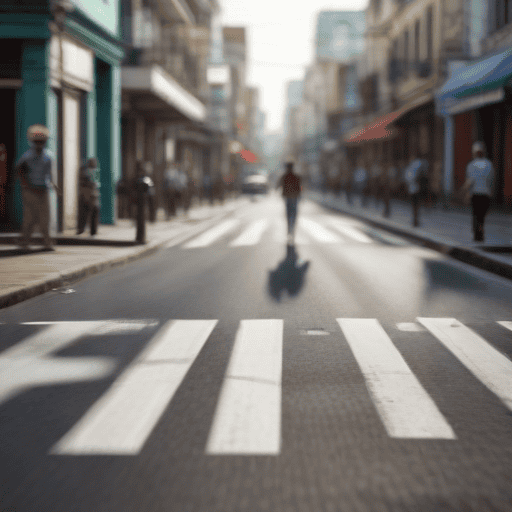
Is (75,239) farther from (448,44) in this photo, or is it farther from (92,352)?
(448,44)

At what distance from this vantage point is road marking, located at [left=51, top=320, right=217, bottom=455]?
374cm

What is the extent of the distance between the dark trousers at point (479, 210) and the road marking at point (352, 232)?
2.69m

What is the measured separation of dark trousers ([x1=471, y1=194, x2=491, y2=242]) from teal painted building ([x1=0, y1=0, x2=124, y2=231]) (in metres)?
8.34

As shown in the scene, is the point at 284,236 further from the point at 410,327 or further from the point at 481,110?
the point at 481,110

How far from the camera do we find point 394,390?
15.6 ft

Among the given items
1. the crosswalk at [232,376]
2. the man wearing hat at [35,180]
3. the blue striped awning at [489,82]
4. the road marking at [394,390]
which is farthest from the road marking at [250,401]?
the blue striped awning at [489,82]

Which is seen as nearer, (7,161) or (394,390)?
(394,390)

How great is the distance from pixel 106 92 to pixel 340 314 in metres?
14.7

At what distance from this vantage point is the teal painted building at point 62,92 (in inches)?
603

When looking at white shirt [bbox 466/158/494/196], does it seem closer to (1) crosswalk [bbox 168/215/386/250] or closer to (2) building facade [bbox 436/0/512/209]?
(1) crosswalk [bbox 168/215/386/250]

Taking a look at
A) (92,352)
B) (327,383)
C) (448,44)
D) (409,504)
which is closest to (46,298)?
(92,352)

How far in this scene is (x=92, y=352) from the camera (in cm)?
585

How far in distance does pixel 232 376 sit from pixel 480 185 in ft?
33.6

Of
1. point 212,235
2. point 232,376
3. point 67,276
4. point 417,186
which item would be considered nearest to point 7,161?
point 212,235
